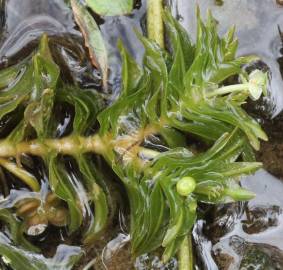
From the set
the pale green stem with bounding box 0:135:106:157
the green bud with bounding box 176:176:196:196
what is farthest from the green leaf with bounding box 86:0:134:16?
the green bud with bounding box 176:176:196:196

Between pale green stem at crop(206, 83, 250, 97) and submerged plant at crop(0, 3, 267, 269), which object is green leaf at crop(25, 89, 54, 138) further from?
pale green stem at crop(206, 83, 250, 97)

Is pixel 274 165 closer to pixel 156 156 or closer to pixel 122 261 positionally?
pixel 156 156

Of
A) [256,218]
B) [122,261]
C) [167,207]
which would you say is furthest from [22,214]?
[256,218]

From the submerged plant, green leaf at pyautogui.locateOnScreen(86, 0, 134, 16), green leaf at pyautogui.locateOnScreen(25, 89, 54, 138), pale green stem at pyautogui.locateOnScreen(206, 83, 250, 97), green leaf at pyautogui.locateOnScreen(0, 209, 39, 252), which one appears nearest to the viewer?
pale green stem at pyautogui.locateOnScreen(206, 83, 250, 97)

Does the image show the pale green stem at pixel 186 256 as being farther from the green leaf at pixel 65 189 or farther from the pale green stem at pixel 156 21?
the pale green stem at pixel 156 21

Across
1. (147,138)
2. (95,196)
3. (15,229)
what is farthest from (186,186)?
(15,229)

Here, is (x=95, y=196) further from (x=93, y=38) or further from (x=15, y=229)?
(x=93, y=38)
